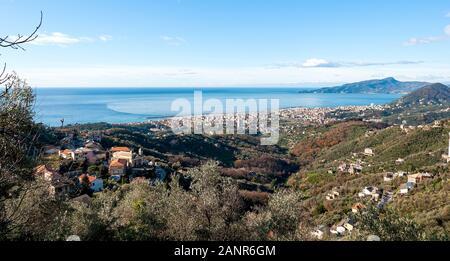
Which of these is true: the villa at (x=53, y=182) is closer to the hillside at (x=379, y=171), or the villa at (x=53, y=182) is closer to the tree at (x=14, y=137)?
the tree at (x=14, y=137)

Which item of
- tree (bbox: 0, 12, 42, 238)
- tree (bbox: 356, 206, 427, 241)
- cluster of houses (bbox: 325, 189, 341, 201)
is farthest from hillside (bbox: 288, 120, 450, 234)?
tree (bbox: 0, 12, 42, 238)

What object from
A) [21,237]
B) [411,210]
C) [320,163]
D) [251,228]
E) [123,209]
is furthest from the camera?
[320,163]

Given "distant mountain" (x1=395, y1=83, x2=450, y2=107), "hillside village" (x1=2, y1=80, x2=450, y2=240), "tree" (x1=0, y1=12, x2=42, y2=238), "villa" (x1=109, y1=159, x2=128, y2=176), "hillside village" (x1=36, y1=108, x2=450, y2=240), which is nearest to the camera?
"tree" (x1=0, y1=12, x2=42, y2=238)

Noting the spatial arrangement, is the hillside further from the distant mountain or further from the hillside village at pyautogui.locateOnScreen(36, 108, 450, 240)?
the distant mountain

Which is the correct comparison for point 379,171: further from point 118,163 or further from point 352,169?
point 118,163

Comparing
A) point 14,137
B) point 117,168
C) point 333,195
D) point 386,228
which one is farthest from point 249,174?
point 14,137
